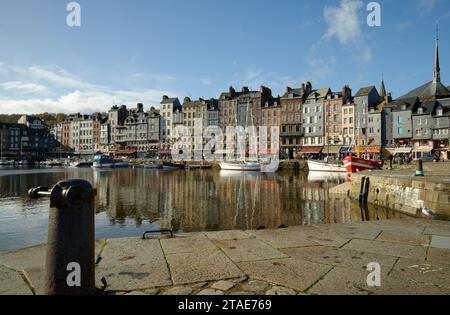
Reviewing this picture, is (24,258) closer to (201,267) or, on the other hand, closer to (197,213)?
(201,267)

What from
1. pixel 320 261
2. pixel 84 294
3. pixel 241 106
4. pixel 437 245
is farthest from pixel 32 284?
pixel 241 106

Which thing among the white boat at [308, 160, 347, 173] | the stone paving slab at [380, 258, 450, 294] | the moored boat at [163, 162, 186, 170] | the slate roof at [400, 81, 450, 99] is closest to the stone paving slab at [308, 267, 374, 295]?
the stone paving slab at [380, 258, 450, 294]

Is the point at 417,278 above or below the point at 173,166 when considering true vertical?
above

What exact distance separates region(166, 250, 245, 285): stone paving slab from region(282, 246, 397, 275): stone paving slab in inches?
44.4

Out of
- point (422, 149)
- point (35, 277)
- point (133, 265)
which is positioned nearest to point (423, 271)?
point (133, 265)

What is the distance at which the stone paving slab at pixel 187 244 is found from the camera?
482cm

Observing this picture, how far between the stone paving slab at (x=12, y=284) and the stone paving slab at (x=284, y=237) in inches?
141

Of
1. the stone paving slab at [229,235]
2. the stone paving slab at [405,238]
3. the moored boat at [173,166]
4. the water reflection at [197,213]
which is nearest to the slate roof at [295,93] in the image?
the moored boat at [173,166]

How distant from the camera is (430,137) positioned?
189 ft

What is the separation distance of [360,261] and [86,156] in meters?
132

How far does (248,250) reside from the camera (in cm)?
489

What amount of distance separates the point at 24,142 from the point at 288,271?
150 m

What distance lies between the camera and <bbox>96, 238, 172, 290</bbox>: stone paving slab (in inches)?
138
